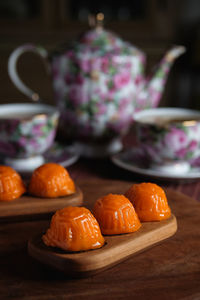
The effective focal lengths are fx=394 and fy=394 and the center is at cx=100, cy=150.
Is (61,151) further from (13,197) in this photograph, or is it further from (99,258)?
(99,258)

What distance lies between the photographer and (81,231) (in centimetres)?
38

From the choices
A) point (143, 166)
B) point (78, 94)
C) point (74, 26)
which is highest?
point (74, 26)

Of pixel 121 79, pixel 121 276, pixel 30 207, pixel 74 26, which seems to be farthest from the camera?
pixel 74 26

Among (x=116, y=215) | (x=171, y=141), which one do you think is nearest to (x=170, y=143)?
(x=171, y=141)

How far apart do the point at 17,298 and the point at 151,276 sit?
0.39ft

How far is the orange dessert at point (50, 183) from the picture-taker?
514 millimetres

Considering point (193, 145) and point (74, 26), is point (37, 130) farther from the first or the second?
point (74, 26)

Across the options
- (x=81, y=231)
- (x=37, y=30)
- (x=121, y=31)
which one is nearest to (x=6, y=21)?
(x=37, y=30)

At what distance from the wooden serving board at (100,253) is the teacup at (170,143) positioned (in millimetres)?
248

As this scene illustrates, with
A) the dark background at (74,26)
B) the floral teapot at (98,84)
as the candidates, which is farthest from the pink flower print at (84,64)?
the dark background at (74,26)

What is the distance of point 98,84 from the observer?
0.75m

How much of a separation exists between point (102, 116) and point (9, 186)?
1.02ft

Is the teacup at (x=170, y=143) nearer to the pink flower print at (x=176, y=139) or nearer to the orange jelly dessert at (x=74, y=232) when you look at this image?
the pink flower print at (x=176, y=139)

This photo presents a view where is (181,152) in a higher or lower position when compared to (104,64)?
lower
